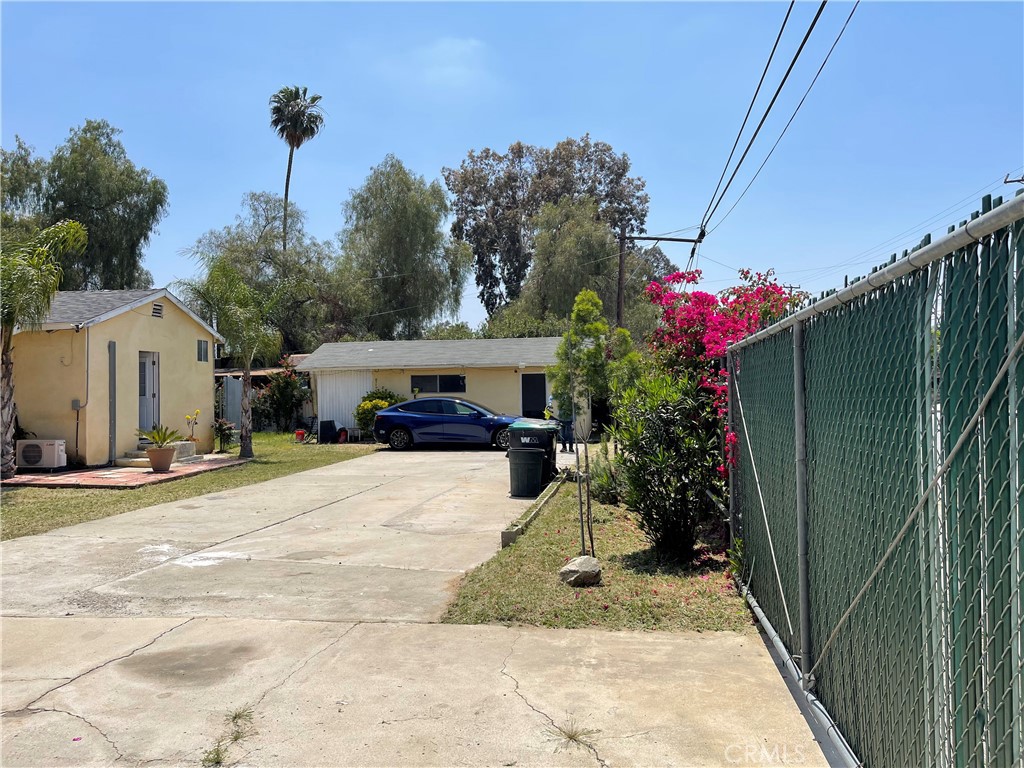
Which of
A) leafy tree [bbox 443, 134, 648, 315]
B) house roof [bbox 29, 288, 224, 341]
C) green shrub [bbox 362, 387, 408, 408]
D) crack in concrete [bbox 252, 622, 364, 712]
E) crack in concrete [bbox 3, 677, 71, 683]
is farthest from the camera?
leafy tree [bbox 443, 134, 648, 315]

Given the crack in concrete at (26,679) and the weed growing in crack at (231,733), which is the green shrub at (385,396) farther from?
the weed growing in crack at (231,733)

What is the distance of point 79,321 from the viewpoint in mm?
15617

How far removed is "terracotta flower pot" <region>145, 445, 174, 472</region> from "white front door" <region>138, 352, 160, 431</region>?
324cm

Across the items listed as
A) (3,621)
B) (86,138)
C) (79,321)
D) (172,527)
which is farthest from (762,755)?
(86,138)

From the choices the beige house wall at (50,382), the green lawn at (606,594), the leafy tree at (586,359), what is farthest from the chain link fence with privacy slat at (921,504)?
the leafy tree at (586,359)

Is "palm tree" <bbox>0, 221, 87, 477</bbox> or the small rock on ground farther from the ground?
"palm tree" <bbox>0, 221, 87, 477</bbox>

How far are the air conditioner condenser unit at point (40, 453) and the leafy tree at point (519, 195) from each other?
3610 centimetres

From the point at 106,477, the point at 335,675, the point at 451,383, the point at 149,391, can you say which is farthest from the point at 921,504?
the point at 451,383

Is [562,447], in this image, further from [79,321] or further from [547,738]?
[547,738]

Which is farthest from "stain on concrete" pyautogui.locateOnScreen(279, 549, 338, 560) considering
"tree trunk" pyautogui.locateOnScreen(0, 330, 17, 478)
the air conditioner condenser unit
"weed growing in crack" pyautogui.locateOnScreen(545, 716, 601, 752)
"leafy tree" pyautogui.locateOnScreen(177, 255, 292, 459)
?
"leafy tree" pyautogui.locateOnScreen(177, 255, 292, 459)

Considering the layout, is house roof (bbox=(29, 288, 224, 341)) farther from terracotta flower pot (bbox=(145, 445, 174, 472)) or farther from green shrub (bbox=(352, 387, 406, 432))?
green shrub (bbox=(352, 387, 406, 432))

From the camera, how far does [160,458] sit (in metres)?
15.6

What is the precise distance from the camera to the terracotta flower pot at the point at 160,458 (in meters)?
15.5

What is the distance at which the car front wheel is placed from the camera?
21.9 metres
